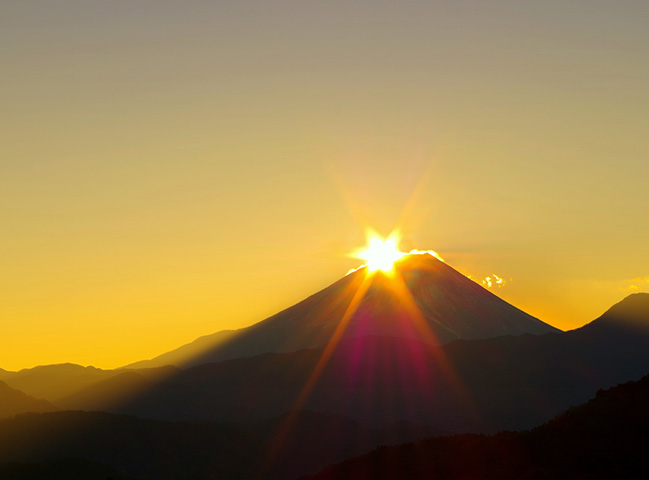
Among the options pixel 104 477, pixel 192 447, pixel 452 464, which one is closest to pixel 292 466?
pixel 192 447

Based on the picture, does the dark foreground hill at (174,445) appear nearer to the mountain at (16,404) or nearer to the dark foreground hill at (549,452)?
the mountain at (16,404)

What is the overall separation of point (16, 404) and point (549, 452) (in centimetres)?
16008

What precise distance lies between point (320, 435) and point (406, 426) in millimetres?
20234

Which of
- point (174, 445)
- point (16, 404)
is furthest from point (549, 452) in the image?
point (16, 404)

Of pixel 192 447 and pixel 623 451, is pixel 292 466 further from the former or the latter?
pixel 623 451

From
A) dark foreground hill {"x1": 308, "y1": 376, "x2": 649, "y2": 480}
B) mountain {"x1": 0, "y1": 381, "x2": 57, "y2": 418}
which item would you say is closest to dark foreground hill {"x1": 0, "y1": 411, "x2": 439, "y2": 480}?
mountain {"x1": 0, "y1": 381, "x2": 57, "y2": 418}

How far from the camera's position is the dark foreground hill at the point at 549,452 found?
3231 cm

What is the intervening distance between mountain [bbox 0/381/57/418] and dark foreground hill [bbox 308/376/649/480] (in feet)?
471

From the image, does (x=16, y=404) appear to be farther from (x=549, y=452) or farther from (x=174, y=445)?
(x=549, y=452)

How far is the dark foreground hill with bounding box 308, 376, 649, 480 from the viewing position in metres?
32.3

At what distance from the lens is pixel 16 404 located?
176m

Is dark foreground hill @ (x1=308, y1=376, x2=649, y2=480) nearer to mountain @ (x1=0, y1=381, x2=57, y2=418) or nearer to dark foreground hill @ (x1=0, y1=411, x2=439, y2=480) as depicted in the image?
dark foreground hill @ (x1=0, y1=411, x2=439, y2=480)

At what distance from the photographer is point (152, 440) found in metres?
139

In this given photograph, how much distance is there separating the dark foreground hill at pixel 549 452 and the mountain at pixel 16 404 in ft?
471
